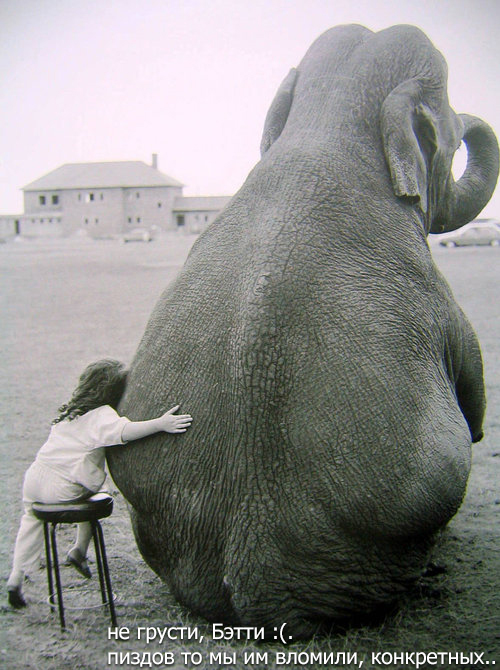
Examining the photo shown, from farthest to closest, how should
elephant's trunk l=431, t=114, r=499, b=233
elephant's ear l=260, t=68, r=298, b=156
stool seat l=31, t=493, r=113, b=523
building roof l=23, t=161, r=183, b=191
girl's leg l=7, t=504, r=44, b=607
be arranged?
building roof l=23, t=161, r=183, b=191, elephant's trunk l=431, t=114, r=499, b=233, elephant's ear l=260, t=68, r=298, b=156, girl's leg l=7, t=504, r=44, b=607, stool seat l=31, t=493, r=113, b=523

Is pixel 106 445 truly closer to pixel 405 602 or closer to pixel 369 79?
pixel 405 602

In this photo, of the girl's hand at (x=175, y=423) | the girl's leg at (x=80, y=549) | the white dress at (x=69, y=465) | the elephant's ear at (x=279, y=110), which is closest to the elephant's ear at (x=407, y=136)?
the elephant's ear at (x=279, y=110)

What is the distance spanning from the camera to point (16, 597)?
3.33 meters

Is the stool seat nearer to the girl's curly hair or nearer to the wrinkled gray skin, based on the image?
the wrinkled gray skin

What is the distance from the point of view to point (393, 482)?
105 inches

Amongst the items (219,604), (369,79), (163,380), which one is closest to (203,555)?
(219,604)

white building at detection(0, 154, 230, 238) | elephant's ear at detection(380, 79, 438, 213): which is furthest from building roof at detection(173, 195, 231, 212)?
elephant's ear at detection(380, 79, 438, 213)

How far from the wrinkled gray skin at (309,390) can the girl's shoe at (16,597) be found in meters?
0.67

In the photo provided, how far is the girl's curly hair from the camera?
3123 mm

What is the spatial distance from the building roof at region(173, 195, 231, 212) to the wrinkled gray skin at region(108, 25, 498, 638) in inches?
2087

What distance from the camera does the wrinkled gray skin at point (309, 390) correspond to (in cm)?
267

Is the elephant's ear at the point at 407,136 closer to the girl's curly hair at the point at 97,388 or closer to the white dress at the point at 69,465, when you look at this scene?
the girl's curly hair at the point at 97,388

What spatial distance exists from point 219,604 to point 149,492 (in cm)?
52

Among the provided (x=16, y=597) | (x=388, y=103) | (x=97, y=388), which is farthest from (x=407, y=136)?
(x=16, y=597)
